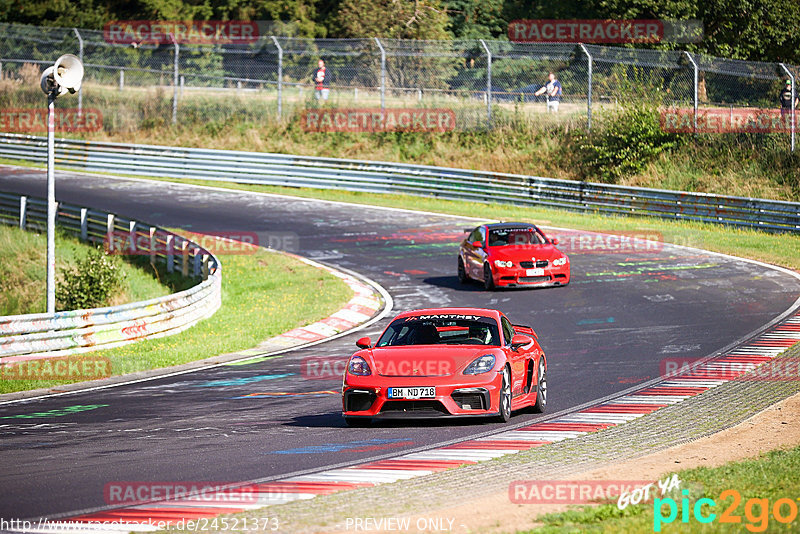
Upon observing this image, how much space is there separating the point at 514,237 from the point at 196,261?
727 centimetres

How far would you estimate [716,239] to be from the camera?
1142 inches

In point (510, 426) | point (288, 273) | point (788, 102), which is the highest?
point (788, 102)

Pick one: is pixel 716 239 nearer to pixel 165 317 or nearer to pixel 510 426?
pixel 165 317

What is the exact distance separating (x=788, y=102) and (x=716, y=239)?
6.61 metres

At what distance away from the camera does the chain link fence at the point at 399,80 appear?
35094 millimetres

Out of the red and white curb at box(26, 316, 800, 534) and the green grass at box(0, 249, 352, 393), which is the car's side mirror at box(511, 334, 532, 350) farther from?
the green grass at box(0, 249, 352, 393)

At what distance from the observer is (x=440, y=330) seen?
12.4m

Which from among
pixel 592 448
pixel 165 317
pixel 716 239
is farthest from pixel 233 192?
pixel 592 448

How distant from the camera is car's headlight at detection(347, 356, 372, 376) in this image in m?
11.1

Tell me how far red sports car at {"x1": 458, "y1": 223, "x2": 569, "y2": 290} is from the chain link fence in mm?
11679

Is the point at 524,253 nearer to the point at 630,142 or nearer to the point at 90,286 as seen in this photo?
the point at 90,286
